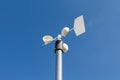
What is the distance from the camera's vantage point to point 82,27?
27.7ft

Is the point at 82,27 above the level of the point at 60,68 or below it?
above

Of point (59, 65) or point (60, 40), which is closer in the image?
point (59, 65)

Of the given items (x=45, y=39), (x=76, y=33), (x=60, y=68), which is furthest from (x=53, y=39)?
(x=60, y=68)

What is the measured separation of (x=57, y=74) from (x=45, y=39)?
6.52 ft

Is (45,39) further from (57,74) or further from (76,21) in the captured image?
(57,74)

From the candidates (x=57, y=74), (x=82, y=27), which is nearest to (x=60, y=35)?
(x=82, y=27)

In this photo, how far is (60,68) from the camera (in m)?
7.07

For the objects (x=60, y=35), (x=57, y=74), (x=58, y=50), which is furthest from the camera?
(x=60, y=35)

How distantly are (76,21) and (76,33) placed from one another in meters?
0.57

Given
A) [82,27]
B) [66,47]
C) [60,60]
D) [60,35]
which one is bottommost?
[60,60]

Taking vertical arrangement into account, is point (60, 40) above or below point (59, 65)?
above

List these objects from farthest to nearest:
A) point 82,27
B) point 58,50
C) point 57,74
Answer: point 82,27
point 58,50
point 57,74

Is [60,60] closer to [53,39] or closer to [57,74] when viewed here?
[57,74]

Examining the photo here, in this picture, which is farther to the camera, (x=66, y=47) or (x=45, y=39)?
(x=45, y=39)
